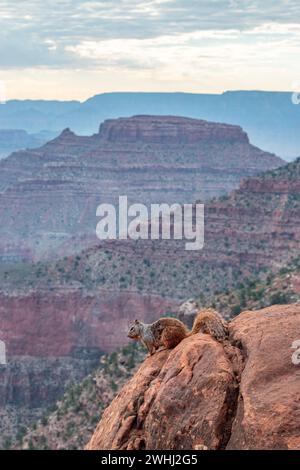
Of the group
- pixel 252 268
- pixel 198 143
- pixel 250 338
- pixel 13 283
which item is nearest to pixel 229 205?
pixel 252 268

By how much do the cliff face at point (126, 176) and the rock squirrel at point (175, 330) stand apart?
139 meters

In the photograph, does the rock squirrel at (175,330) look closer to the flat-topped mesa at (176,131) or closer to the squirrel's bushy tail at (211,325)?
the squirrel's bushy tail at (211,325)

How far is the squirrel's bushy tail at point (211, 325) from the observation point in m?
14.7

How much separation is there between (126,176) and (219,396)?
148 meters

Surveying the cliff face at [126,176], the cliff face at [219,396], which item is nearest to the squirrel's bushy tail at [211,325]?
the cliff face at [219,396]

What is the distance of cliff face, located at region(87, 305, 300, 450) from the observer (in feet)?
39.9

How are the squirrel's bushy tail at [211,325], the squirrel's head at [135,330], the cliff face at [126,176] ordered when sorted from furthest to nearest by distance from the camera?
1. the cliff face at [126,176]
2. the squirrel's head at [135,330]
3. the squirrel's bushy tail at [211,325]

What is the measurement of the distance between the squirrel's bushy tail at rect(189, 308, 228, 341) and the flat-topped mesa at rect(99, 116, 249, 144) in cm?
14470

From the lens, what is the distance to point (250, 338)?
14.0 meters

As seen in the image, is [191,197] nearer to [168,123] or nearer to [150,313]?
[168,123]

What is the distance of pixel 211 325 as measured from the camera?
1486cm

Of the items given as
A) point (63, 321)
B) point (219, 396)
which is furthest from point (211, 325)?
point (63, 321)

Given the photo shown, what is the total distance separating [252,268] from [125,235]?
17.0m

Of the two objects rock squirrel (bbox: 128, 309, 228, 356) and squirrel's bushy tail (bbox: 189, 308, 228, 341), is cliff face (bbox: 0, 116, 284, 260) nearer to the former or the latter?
rock squirrel (bbox: 128, 309, 228, 356)
